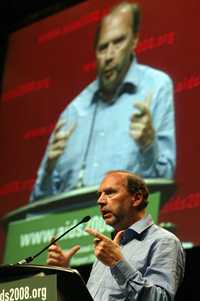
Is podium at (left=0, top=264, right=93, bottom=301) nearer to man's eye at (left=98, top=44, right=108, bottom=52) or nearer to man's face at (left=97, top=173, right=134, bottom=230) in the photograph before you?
man's face at (left=97, top=173, right=134, bottom=230)

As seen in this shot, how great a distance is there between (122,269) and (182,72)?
203 cm

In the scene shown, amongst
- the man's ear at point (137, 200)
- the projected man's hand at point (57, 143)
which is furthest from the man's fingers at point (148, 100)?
the man's ear at point (137, 200)

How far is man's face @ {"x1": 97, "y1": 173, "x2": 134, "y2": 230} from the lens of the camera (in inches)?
94.6

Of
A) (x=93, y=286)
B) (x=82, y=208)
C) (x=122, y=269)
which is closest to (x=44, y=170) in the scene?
(x=82, y=208)

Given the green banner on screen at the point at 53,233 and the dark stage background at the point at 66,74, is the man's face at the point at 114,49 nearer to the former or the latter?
the dark stage background at the point at 66,74

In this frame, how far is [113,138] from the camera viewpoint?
162 inches

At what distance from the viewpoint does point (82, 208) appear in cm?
408

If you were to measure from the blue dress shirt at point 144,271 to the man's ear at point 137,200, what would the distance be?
6 centimetres

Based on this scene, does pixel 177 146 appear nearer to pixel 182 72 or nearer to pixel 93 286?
pixel 182 72

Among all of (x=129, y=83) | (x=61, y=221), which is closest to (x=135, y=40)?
(x=129, y=83)

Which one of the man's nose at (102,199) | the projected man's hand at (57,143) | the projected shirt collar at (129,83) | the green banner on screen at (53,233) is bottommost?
the green banner on screen at (53,233)

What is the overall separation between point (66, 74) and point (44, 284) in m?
2.93

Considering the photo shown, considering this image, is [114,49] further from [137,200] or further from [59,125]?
[137,200]

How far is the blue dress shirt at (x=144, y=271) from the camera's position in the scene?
2.08m
